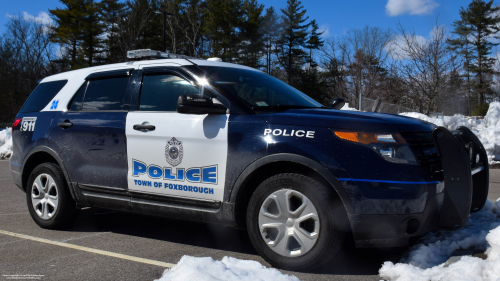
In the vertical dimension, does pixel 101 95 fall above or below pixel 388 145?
above

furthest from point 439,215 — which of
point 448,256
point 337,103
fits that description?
point 337,103

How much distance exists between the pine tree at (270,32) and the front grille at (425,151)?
43.6 m

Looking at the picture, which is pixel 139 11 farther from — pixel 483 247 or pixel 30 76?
pixel 483 247

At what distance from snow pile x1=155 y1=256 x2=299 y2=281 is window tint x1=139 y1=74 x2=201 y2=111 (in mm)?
1547

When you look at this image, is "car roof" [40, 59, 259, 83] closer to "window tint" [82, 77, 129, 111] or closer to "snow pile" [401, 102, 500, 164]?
"window tint" [82, 77, 129, 111]

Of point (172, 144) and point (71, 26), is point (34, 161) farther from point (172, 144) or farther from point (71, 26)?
point (71, 26)

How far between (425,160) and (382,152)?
340 millimetres

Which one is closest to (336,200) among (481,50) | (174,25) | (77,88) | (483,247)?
(483,247)

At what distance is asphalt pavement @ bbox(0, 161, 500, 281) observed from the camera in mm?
3463

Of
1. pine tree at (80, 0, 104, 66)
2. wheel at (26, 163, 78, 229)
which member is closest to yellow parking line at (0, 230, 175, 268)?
wheel at (26, 163, 78, 229)

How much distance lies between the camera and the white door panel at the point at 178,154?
3758mm

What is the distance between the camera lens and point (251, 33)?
4356 centimetres

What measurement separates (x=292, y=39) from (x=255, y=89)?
46.7 metres

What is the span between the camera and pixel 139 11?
1476 inches
